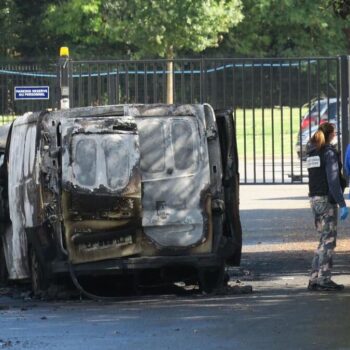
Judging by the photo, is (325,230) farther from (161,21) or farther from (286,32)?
(286,32)

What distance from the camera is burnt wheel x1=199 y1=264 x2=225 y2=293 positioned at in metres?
11.6

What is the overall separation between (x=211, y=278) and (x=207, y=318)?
1977 mm

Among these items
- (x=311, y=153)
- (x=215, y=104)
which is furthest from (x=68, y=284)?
(x=215, y=104)

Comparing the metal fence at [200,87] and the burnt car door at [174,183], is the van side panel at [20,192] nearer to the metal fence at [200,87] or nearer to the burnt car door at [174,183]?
the burnt car door at [174,183]

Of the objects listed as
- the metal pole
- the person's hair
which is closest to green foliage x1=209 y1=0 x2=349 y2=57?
the metal pole

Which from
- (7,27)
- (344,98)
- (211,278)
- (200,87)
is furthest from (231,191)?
(7,27)

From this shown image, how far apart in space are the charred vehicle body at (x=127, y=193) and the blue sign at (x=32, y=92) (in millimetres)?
7935

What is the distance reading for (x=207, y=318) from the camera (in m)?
9.83

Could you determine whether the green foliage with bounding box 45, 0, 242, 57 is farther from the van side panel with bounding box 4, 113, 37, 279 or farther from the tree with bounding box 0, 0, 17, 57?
the van side panel with bounding box 4, 113, 37, 279

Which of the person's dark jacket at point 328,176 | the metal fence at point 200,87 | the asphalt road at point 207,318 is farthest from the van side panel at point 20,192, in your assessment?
the metal fence at point 200,87

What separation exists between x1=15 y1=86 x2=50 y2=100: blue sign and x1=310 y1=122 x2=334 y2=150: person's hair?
8.57 meters

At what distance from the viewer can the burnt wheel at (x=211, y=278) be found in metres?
11.6

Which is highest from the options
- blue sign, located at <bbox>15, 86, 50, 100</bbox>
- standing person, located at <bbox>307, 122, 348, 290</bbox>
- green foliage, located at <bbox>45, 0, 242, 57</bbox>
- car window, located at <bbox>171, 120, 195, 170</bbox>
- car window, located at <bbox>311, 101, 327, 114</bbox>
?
green foliage, located at <bbox>45, 0, 242, 57</bbox>

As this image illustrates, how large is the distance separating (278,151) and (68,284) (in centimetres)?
2298
